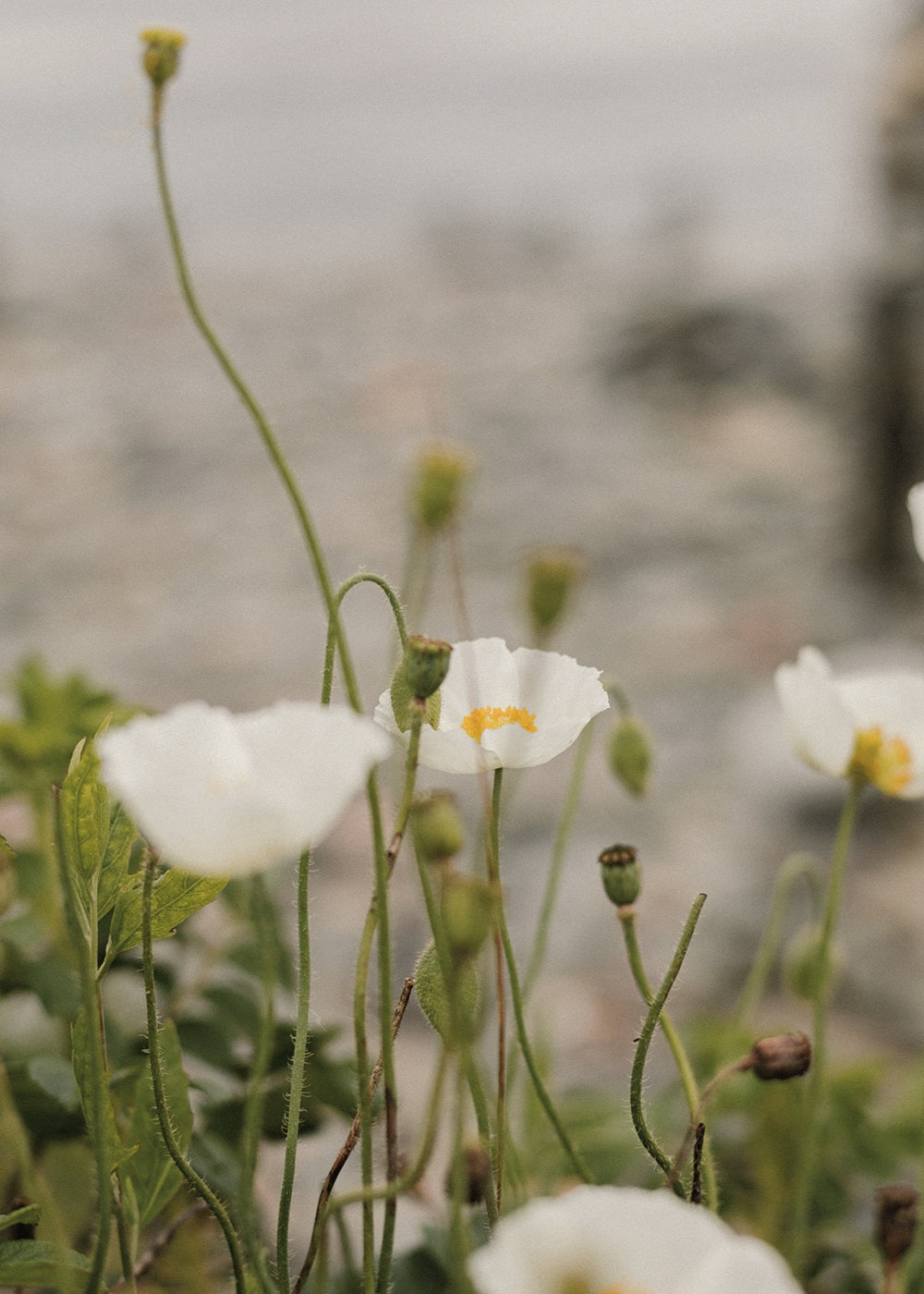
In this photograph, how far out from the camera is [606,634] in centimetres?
194

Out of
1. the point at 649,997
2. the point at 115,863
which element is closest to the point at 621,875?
the point at 649,997

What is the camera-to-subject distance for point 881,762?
430 millimetres

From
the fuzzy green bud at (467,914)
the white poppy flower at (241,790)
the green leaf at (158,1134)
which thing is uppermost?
the white poppy flower at (241,790)

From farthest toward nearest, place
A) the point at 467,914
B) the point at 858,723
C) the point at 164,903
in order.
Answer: the point at 858,723 < the point at 164,903 < the point at 467,914

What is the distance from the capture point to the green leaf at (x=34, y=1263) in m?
0.30

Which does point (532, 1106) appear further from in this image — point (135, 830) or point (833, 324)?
point (833, 324)

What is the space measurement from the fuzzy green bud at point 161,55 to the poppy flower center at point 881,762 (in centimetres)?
29

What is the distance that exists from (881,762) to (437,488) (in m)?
0.18

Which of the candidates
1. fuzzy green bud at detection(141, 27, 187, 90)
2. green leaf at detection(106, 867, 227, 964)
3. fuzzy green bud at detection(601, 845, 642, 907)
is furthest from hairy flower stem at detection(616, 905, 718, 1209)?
fuzzy green bud at detection(141, 27, 187, 90)

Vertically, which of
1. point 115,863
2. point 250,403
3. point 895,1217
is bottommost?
point 895,1217


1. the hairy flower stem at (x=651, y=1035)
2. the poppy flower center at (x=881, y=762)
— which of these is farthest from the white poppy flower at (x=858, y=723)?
the hairy flower stem at (x=651, y=1035)

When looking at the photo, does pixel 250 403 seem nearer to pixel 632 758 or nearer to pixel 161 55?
pixel 161 55

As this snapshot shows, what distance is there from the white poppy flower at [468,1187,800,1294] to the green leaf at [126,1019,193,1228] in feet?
0.48

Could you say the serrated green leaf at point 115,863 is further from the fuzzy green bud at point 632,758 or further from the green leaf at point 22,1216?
the fuzzy green bud at point 632,758
